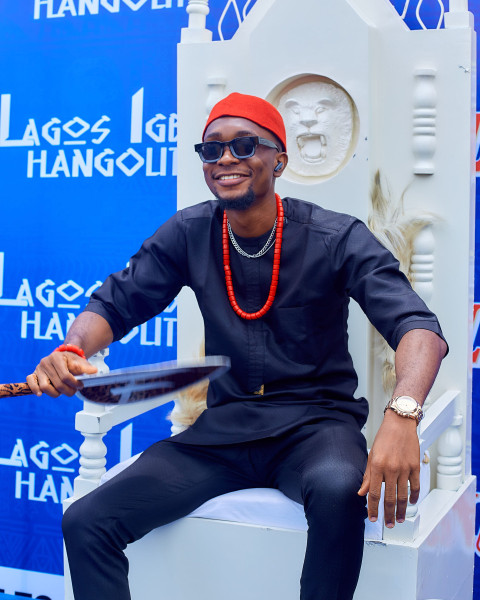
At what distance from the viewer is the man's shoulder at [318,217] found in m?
2.06

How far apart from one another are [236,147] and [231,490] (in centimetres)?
84

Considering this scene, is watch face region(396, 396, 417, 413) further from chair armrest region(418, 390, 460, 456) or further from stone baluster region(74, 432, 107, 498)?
stone baluster region(74, 432, 107, 498)

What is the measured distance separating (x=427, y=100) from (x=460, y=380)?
82cm

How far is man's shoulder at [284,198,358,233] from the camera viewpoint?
2062mm

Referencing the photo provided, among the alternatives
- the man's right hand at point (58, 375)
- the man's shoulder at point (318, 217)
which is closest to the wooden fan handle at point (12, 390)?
the man's right hand at point (58, 375)

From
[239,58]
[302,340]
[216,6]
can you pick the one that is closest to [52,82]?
[216,6]

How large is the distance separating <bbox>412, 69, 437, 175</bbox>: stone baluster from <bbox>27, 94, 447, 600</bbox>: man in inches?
18.0

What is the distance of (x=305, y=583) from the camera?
5.49ft

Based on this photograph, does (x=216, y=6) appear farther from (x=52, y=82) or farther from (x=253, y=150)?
(x=253, y=150)

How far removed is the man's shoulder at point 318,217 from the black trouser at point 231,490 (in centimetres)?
49

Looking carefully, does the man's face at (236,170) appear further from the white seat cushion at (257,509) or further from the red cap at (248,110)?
the white seat cushion at (257,509)

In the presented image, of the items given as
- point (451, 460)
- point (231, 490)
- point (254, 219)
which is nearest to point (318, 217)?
point (254, 219)

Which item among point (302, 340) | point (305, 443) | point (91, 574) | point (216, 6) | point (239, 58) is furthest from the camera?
point (216, 6)

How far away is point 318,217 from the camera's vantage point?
213 cm
